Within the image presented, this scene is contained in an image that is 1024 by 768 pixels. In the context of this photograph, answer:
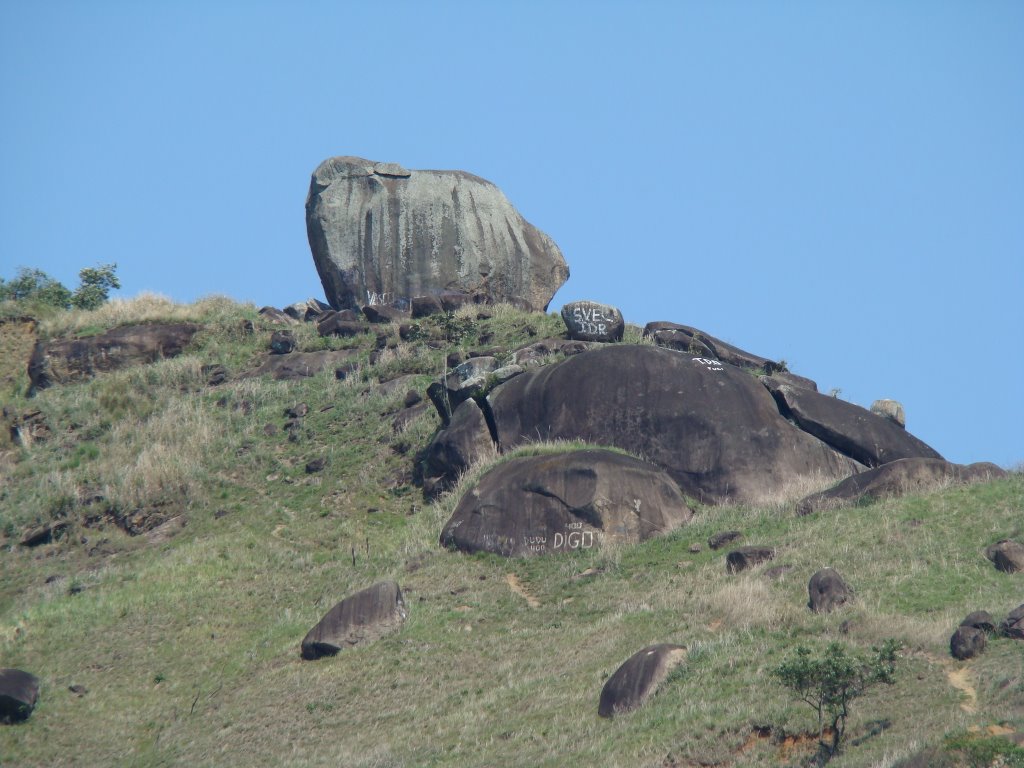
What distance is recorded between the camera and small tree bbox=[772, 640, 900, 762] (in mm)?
18922

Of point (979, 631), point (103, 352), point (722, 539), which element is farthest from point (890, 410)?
point (103, 352)

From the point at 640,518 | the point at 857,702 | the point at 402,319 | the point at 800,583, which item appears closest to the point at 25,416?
the point at 402,319

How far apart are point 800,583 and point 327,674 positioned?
837 centimetres

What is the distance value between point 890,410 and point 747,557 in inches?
483

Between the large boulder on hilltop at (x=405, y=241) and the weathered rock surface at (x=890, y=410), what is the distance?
1525 centimetres

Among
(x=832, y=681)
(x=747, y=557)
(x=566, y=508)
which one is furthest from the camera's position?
(x=566, y=508)

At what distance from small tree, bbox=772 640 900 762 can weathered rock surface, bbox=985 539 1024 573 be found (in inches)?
256

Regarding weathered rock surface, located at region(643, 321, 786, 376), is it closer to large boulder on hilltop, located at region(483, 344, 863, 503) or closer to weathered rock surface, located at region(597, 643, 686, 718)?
large boulder on hilltop, located at region(483, 344, 863, 503)

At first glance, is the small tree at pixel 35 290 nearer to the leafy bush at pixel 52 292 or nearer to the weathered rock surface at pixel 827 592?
the leafy bush at pixel 52 292

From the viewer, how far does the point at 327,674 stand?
85.0ft

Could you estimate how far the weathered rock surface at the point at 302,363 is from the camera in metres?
45.2

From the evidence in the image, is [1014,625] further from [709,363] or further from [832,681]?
[709,363]

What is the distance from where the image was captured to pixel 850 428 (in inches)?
1404

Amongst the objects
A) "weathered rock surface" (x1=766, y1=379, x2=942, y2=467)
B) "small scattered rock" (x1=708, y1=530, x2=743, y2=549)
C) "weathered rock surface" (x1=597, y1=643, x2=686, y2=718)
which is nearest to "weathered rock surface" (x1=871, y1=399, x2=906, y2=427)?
"weathered rock surface" (x1=766, y1=379, x2=942, y2=467)
